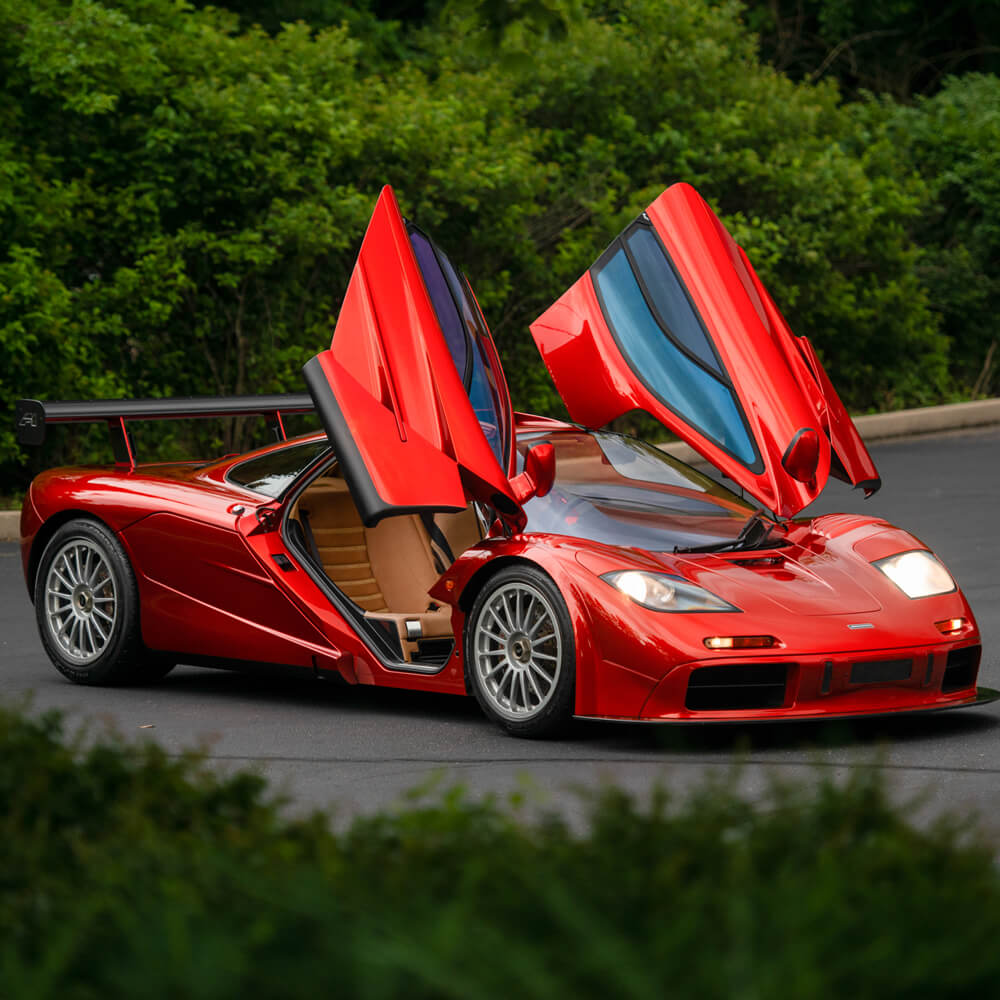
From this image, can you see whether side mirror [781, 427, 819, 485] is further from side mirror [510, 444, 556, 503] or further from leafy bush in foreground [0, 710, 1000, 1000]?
leafy bush in foreground [0, 710, 1000, 1000]

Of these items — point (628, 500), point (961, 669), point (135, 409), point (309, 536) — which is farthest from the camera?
point (135, 409)

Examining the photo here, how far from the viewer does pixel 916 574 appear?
7.18 meters

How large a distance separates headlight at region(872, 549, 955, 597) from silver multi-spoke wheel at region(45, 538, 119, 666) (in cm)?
335

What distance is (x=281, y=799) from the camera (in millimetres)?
3164

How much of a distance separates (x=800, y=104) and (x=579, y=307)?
14.6 m

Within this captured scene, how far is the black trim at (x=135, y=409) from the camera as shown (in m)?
8.43

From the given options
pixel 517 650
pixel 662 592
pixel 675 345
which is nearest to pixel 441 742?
pixel 517 650

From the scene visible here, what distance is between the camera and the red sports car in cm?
666

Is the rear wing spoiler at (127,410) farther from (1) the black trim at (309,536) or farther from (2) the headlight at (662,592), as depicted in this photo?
(2) the headlight at (662,592)

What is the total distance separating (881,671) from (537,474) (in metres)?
1.49

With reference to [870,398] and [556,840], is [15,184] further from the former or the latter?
[556,840]

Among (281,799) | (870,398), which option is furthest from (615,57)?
(281,799)

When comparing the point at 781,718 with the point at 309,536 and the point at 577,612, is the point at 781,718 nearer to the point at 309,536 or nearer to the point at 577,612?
the point at 577,612

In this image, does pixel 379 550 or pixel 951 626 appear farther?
pixel 379 550
